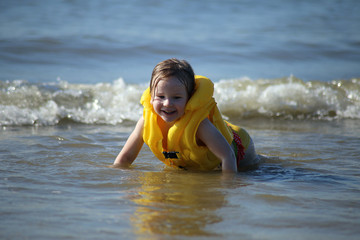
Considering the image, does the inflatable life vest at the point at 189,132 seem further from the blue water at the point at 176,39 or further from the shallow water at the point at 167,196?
the blue water at the point at 176,39

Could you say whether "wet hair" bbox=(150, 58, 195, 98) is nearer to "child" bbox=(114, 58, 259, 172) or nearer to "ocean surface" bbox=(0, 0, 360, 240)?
"child" bbox=(114, 58, 259, 172)

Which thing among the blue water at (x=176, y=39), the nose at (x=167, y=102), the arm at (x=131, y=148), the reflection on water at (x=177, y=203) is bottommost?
the reflection on water at (x=177, y=203)

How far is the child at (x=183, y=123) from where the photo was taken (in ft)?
12.2

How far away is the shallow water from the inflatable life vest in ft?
0.50

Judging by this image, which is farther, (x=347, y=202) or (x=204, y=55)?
(x=204, y=55)

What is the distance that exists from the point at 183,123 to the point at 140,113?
377cm

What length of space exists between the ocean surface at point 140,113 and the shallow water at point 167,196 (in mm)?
13

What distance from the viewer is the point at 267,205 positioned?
302 cm

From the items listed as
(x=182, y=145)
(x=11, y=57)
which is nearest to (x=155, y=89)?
(x=182, y=145)

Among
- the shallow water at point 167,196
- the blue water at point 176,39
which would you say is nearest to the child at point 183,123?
the shallow water at point 167,196

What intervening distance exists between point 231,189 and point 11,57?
8561 millimetres

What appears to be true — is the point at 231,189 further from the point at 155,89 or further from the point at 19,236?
the point at 19,236

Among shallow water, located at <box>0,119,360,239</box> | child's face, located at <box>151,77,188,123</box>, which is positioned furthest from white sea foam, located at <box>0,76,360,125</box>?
child's face, located at <box>151,77,188,123</box>

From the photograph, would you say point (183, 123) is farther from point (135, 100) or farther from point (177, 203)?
point (135, 100)
